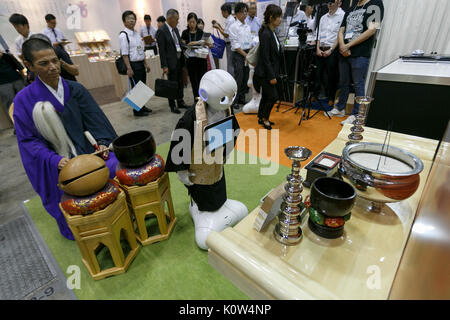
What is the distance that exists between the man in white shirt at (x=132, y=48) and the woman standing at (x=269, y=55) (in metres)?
1.78

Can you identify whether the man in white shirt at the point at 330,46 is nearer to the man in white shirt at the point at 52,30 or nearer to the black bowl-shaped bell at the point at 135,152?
the black bowl-shaped bell at the point at 135,152

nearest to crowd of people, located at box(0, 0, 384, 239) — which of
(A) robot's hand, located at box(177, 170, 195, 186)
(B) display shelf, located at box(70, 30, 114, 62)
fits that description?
(A) robot's hand, located at box(177, 170, 195, 186)

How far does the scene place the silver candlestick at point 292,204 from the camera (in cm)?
66

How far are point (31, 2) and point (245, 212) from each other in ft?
20.8

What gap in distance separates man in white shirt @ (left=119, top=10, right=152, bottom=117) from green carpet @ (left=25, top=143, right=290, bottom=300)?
96.1 inches

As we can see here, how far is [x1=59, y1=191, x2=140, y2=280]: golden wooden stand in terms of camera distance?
1130 millimetres

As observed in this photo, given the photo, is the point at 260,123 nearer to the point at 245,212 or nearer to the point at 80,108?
the point at 245,212

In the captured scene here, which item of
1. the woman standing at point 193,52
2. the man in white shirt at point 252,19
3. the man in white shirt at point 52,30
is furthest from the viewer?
the man in white shirt at point 252,19

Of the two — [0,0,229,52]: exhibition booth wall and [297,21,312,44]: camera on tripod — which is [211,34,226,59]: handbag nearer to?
[297,21,312,44]: camera on tripod

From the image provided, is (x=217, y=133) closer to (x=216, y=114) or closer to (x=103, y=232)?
(x=216, y=114)

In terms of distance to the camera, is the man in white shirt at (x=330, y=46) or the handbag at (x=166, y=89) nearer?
the handbag at (x=166, y=89)

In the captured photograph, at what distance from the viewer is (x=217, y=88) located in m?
1.06

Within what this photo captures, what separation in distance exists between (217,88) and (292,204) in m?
0.62

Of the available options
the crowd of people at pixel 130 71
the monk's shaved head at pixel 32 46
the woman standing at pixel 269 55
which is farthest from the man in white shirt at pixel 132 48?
the monk's shaved head at pixel 32 46
